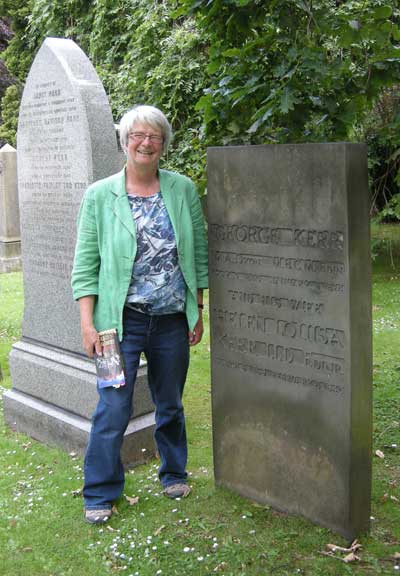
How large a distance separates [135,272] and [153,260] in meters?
0.12

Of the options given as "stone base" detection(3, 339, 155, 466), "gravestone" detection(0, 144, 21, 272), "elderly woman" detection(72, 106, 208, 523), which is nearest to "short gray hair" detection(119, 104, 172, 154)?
"elderly woman" detection(72, 106, 208, 523)

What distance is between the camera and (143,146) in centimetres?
379

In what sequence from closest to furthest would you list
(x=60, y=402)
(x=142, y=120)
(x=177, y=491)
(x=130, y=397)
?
(x=142, y=120)
(x=130, y=397)
(x=177, y=491)
(x=60, y=402)

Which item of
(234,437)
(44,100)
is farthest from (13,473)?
(44,100)

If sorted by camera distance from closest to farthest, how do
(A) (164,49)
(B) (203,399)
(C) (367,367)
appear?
(C) (367,367) < (B) (203,399) < (A) (164,49)

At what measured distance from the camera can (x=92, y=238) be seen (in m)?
3.93

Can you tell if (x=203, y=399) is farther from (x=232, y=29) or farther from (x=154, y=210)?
(x=232, y=29)

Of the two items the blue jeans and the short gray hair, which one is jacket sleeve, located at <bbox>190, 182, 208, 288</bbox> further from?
the short gray hair

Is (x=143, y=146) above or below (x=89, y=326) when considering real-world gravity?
above

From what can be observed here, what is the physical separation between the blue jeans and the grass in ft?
0.70

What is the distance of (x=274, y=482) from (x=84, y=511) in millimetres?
1168

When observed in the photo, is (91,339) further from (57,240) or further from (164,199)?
(57,240)

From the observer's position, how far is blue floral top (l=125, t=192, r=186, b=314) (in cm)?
387

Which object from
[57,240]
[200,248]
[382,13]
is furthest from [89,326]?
[382,13]
